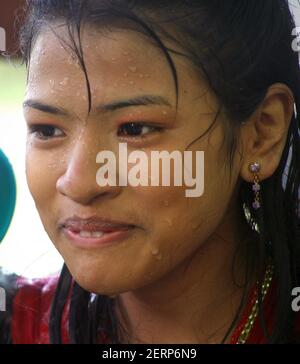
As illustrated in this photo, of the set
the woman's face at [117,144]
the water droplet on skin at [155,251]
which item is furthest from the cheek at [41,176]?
the water droplet on skin at [155,251]

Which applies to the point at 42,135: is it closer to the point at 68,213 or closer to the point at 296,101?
the point at 68,213

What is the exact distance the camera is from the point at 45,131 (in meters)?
0.68

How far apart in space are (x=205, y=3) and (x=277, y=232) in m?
0.28

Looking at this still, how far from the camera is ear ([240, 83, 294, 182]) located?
2.27 feet

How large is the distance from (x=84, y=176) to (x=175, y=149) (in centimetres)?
10

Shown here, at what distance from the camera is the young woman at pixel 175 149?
62 centimetres

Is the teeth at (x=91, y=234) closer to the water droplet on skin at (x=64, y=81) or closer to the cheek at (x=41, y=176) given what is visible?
the cheek at (x=41, y=176)

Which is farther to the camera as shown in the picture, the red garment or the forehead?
the red garment

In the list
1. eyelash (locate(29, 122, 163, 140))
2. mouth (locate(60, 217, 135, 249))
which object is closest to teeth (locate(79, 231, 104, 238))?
mouth (locate(60, 217, 135, 249))

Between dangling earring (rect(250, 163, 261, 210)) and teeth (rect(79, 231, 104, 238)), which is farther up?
dangling earring (rect(250, 163, 261, 210))

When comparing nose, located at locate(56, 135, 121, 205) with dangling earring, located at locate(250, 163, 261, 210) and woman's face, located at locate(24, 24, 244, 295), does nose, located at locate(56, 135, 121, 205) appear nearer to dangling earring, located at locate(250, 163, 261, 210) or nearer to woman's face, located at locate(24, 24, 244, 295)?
woman's face, located at locate(24, 24, 244, 295)

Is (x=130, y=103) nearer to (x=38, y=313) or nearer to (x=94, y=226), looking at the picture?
(x=94, y=226)

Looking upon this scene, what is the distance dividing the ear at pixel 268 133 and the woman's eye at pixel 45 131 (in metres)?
0.21
